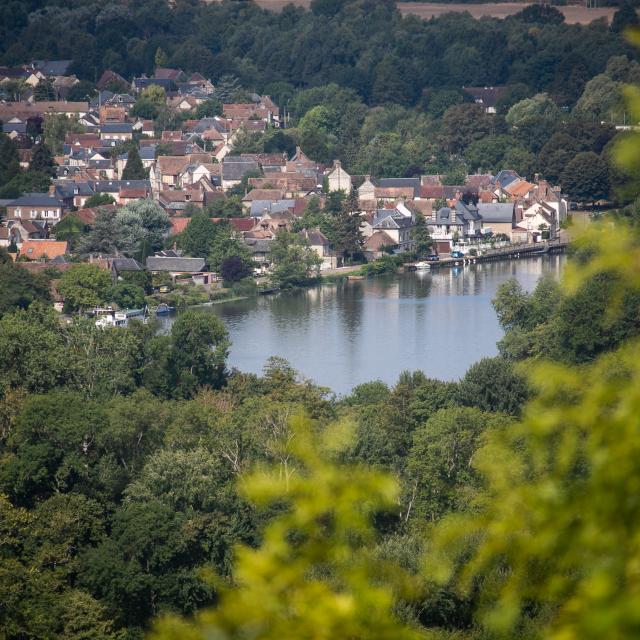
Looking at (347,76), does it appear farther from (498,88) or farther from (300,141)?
(300,141)

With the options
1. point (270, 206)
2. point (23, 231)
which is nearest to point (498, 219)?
point (270, 206)

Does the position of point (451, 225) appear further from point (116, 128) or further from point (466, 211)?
point (116, 128)

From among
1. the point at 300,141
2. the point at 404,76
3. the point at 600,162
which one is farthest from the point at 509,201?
the point at 404,76

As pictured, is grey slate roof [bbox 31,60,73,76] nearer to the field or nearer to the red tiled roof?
the field

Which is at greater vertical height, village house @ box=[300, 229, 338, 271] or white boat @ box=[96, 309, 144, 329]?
village house @ box=[300, 229, 338, 271]

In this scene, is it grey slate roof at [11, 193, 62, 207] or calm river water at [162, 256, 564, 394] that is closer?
calm river water at [162, 256, 564, 394]

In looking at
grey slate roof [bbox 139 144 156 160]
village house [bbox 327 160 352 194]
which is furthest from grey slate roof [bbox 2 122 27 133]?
village house [bbox 327 160 352 194]
